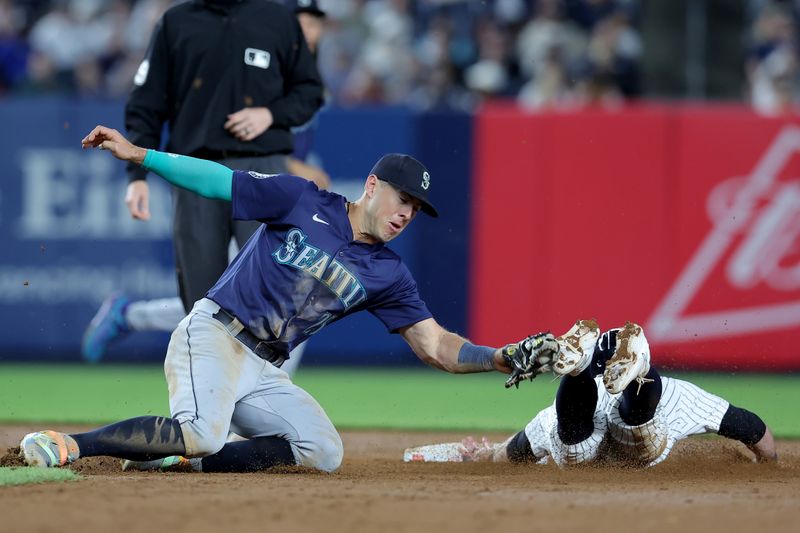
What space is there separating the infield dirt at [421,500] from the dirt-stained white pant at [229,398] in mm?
161

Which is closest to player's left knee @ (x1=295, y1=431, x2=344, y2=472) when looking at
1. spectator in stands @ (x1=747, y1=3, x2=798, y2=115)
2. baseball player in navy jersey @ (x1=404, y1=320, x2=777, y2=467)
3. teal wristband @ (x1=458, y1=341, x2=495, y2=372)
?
teal wristband @ (x1=458, y1=341, x2=495, y2=372)

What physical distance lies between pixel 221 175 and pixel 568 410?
189cm

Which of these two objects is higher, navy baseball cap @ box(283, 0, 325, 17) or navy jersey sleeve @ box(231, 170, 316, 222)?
navy baseball cap @ box(283, 0, 325, 17)

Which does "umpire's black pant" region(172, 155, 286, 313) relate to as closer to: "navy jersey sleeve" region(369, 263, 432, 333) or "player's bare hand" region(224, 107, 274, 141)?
"player's bare hand" region(224, 107, 274, 141)

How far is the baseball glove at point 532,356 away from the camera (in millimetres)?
5320

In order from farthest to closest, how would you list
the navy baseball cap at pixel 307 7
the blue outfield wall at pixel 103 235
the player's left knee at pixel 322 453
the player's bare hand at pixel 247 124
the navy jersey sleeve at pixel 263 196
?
1. the blue outfield wall at pixel 103 235
2. the navy baseball cap at pixel 307 7
3. the player's bare hand at pixel 247 124
4. the player's left knee at pixel 322 453
5. the navy jersey sleeve at pixel 263 196

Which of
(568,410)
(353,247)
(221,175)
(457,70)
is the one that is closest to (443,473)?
(568,410)

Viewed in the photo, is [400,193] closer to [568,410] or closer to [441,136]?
[568,410]

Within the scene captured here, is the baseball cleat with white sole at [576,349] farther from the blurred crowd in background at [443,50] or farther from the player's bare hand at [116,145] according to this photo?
the blurred crowd in background at [443,50]

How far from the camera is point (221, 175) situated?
18.6 ft

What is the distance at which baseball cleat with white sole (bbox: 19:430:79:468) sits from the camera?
543cm

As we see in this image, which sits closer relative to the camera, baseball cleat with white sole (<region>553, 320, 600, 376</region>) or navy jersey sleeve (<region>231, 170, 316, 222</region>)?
baseball cleat with white sole (<region>553, 320, 600, 376</region>)

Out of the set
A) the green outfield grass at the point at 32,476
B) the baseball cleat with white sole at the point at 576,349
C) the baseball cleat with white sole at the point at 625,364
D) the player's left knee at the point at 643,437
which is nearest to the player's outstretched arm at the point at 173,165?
the green outfield grass at the point at 32,476

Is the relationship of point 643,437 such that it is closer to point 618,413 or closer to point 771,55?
point 618,413
